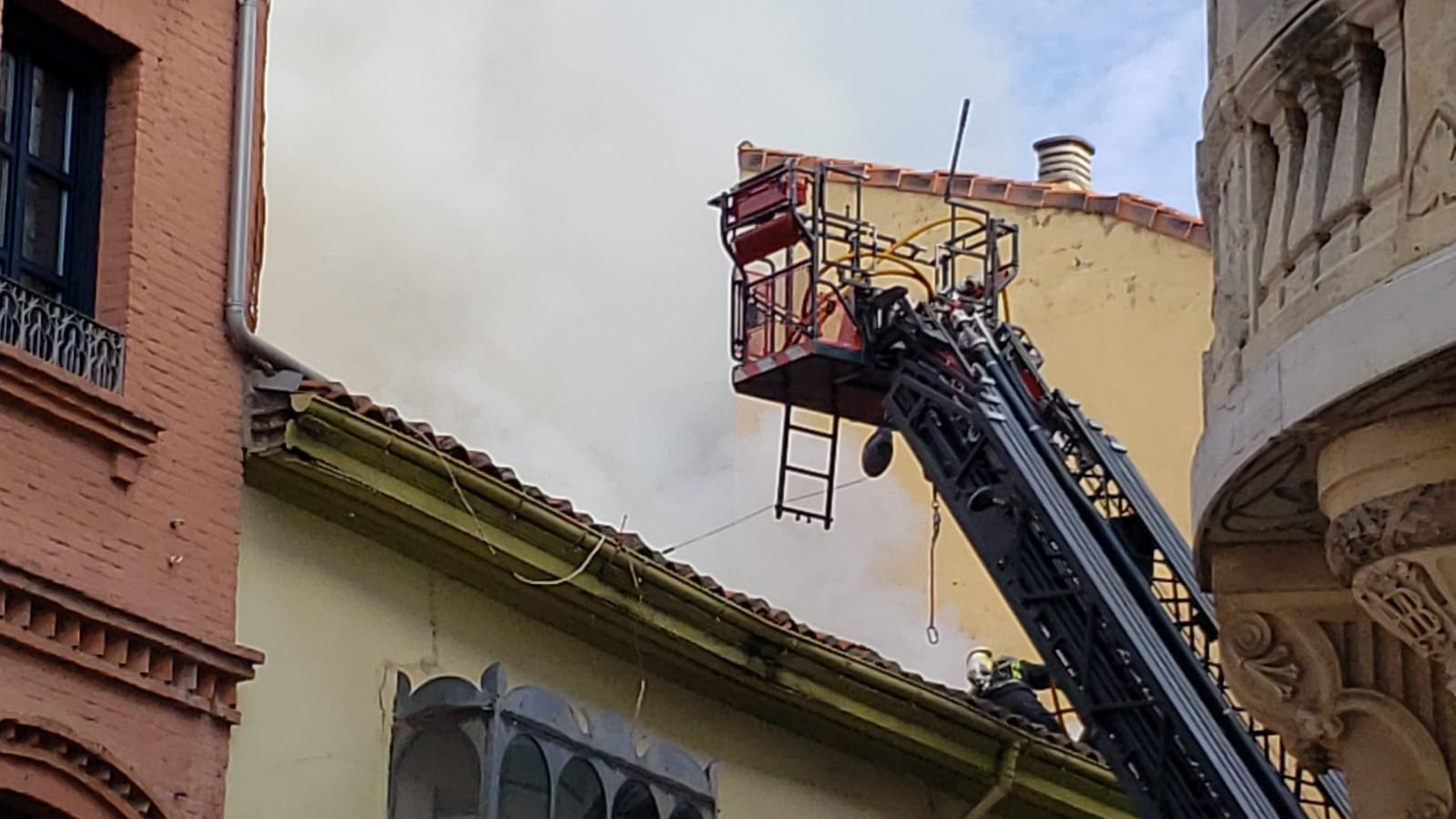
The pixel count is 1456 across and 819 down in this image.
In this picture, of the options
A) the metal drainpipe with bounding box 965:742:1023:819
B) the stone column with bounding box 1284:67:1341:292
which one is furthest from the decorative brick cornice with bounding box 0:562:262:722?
the metal drainpipe with bounding box 965:742:1023:819

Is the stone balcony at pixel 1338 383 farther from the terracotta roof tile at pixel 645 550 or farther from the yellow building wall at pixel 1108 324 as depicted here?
the yellow building wall at pixel 1108 324

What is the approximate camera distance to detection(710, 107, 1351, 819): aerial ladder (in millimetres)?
13211

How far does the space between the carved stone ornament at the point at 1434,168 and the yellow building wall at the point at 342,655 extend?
5484mm

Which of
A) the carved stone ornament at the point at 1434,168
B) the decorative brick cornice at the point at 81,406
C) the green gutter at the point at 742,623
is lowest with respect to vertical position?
the carved stone ornament at the point at 1434,168

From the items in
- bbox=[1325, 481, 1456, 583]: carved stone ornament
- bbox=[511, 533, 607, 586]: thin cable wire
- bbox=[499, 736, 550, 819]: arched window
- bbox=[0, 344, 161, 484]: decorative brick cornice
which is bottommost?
bbox=[1325, 481, 1456, 583]: carved stone ornament

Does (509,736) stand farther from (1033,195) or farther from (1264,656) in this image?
(1033,195)

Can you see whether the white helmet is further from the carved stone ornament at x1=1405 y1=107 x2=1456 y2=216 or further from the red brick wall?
the carved stone ornament at x1=1405 y1=107 x2=1456 y2=216

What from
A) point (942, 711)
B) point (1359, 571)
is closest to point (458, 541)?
point (942, 711)

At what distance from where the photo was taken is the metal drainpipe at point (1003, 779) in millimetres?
16516

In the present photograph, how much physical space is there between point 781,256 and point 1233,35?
11.7m

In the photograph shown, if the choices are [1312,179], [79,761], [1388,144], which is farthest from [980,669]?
[1388,144]

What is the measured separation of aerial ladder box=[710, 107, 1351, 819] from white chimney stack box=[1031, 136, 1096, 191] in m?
7.75

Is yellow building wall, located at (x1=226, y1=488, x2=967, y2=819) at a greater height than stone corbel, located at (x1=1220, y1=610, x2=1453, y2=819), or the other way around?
yellow building wall, located at (x1=226, y1=488, x2=967, y2=819)

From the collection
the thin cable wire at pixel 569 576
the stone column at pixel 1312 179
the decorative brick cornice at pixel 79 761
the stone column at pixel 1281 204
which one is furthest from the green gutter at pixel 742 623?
the stone column at pixel 1312 179
